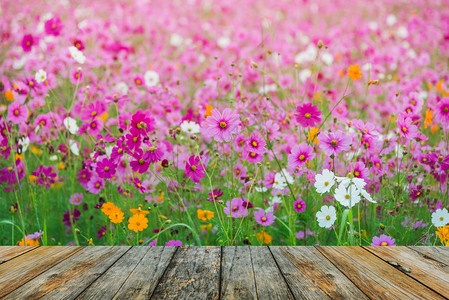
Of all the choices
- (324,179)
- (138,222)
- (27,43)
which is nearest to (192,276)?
(138,222)

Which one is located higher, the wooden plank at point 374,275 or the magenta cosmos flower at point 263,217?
the magenta cosmos flower at point 263,217

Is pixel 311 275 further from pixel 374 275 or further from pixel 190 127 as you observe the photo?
pixel 190 127

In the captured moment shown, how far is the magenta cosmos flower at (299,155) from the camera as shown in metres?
Answer: 1.46

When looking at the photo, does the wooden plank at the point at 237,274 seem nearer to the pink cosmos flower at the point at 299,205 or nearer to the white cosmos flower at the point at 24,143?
the pink cosmos flower at the point at 299,205

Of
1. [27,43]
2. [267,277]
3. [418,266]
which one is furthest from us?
[27,43]

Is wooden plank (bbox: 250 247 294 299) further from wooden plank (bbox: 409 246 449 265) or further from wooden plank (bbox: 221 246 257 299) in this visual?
wooden plank (bbox: 409 246 449 265)

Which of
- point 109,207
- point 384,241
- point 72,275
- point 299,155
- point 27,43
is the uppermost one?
point 27,43

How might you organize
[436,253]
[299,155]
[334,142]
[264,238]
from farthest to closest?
[264,238] < [299,155] < [334,142] < [436,253]

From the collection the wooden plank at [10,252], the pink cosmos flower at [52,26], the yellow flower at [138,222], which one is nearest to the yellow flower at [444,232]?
the yellow flower at [138,222]

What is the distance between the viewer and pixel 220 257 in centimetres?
119

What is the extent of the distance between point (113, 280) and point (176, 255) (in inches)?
8.8

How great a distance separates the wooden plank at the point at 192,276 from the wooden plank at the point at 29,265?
34cm

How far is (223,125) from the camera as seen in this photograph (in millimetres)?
1345

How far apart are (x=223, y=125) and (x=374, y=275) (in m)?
0.62
